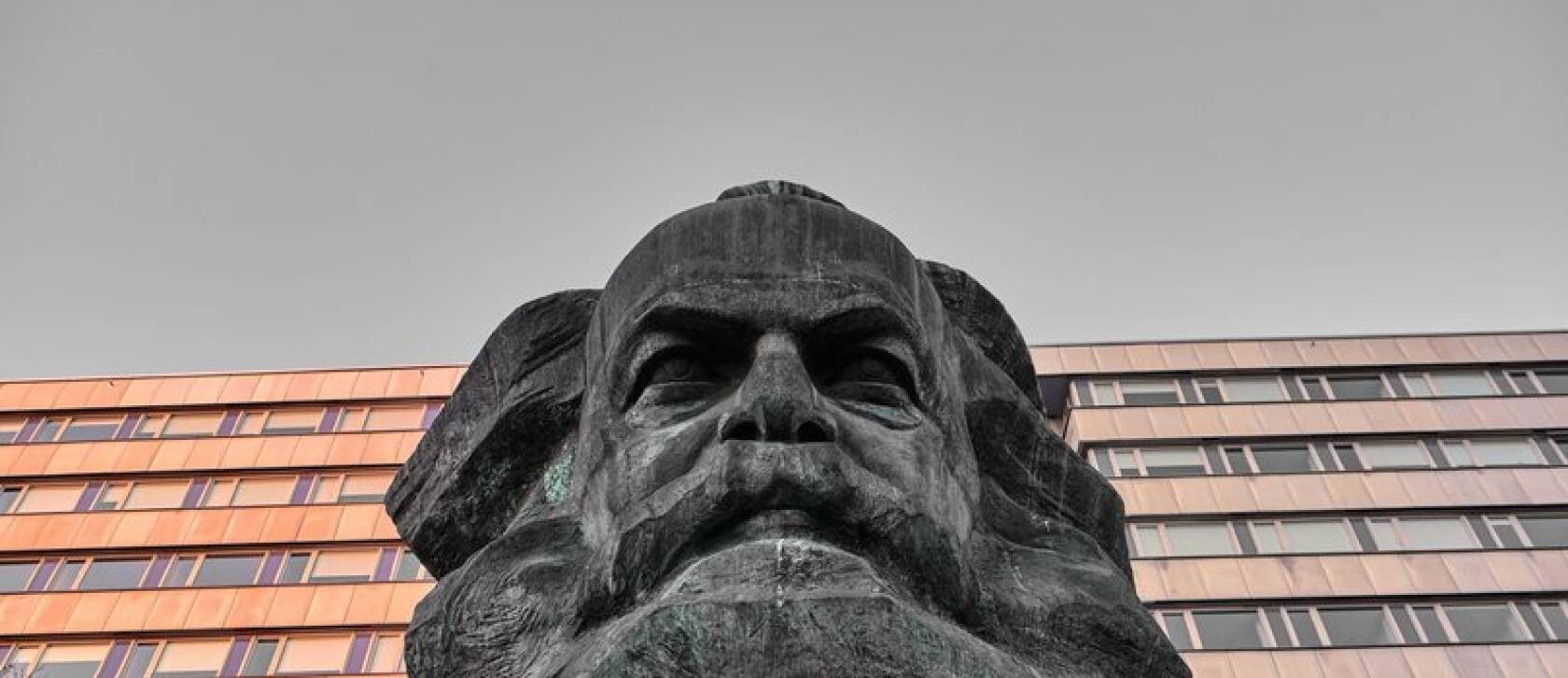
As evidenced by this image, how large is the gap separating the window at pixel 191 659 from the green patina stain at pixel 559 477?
30.7 metres

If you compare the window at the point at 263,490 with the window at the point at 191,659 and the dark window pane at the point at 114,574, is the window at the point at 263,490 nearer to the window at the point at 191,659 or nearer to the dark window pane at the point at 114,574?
the dark window pane at the point at 114,574

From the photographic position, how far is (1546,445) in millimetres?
33688

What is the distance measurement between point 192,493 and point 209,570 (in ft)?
10.5

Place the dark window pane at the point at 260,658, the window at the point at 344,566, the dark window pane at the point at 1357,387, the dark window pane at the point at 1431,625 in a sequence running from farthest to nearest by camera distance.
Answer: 1. the dark window pane at the point at 1357,387
2. the window at the point at 344,566
3. the dark window pane at the point at 260,658
4. the dark window pane at the point at 1431,625

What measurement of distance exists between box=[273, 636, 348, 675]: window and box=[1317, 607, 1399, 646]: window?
944 inches

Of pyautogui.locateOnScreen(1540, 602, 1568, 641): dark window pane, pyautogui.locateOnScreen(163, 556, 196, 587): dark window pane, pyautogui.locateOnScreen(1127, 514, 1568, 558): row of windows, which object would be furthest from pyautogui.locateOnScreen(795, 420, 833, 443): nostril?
pyautogui.locateOnScreen(163, 556, 196, 587): dark window pane

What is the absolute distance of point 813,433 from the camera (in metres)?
3.89

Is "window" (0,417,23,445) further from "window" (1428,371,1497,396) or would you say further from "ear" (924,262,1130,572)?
"window" (1428,371,1497,396)

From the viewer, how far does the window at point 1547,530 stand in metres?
31.0

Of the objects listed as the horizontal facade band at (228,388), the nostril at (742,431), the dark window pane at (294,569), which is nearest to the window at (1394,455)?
the horizontal facade band at (228,388)

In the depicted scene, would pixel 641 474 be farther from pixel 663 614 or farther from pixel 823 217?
pixel 823 217

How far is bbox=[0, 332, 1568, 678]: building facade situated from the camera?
29734mm

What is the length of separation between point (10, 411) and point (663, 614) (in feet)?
140

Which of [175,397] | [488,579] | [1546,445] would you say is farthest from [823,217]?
[175,397]
